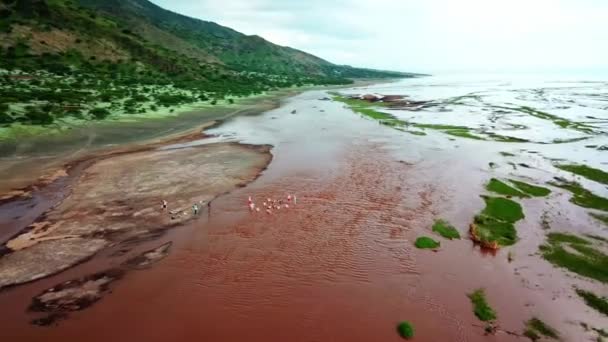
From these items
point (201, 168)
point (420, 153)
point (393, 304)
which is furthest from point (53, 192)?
point (420, 153)

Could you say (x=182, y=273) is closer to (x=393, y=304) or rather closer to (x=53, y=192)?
(x=393, y=304)

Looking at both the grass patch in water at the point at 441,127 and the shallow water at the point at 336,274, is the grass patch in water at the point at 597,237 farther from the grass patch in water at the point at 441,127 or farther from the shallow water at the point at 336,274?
the grass patch in water at the point at 441,127

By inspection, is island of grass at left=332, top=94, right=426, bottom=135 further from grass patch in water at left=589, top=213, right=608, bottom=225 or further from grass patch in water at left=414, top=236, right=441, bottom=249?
grass patch in water at left=414, top=236, right=441, bottom=249

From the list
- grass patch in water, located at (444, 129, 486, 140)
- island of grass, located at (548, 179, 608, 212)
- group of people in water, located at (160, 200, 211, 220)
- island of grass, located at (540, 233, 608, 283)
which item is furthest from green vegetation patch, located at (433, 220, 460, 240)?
grass patch in water, located at (444, 129, 486, 140)

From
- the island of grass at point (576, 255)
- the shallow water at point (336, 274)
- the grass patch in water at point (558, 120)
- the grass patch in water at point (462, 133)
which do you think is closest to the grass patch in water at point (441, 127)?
the grass patch in water at point (462, 133)

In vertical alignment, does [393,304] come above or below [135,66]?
below

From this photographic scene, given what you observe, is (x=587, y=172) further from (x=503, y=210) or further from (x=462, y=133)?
(x=462, y=133)
